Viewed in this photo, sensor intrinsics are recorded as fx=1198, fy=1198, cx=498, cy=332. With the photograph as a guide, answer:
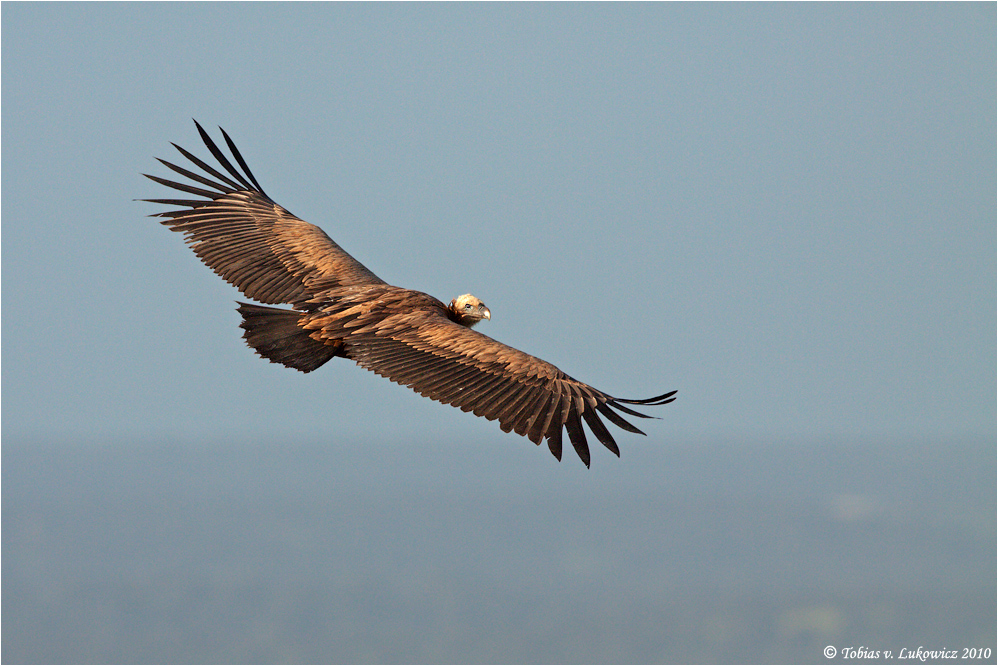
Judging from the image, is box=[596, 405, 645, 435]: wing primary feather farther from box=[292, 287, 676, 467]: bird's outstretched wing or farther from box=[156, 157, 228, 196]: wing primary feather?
box=[156, 157, 228, 196]: wing primary feather

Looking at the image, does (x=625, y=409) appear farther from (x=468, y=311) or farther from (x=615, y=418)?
(x=468, y=311)

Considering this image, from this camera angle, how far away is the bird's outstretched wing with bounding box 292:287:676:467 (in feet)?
41.0

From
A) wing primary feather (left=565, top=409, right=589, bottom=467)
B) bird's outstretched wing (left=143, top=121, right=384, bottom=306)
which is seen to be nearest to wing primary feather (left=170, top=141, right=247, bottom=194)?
bird's outstretched wing (left=143, top=121, right=384, bottom=306)

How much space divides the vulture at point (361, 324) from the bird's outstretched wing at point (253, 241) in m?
0.02

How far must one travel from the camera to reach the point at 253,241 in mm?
16219

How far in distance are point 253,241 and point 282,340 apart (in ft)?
9.25

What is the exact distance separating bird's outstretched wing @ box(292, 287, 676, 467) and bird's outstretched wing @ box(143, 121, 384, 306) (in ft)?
3.61

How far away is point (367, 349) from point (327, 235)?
3.22 metres

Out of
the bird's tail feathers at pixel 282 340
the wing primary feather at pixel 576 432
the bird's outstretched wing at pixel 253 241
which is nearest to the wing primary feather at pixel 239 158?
the bird's outstretched wing at pixel 253 241

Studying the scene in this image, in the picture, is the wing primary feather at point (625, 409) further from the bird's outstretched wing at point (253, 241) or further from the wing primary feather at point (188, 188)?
the wing primary feather at point (188, 188)

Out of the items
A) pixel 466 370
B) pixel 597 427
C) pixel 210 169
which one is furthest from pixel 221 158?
pixel 597 427

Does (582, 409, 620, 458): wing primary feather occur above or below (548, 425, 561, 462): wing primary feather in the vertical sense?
above

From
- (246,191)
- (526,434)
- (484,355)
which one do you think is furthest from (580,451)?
(246,191)

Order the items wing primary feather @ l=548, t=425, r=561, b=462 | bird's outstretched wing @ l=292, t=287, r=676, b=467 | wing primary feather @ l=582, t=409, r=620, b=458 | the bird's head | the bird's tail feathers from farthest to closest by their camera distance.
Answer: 1. the bird's head
2. the bird's tail feathers
3. bird's outstretched wing @ l=292, t=287, r=676, b=467
4. wing primary feather @ l=582, t=409, r=620, b=458
5. wing primary feather @ l=548, t=425, r=561, b=462
